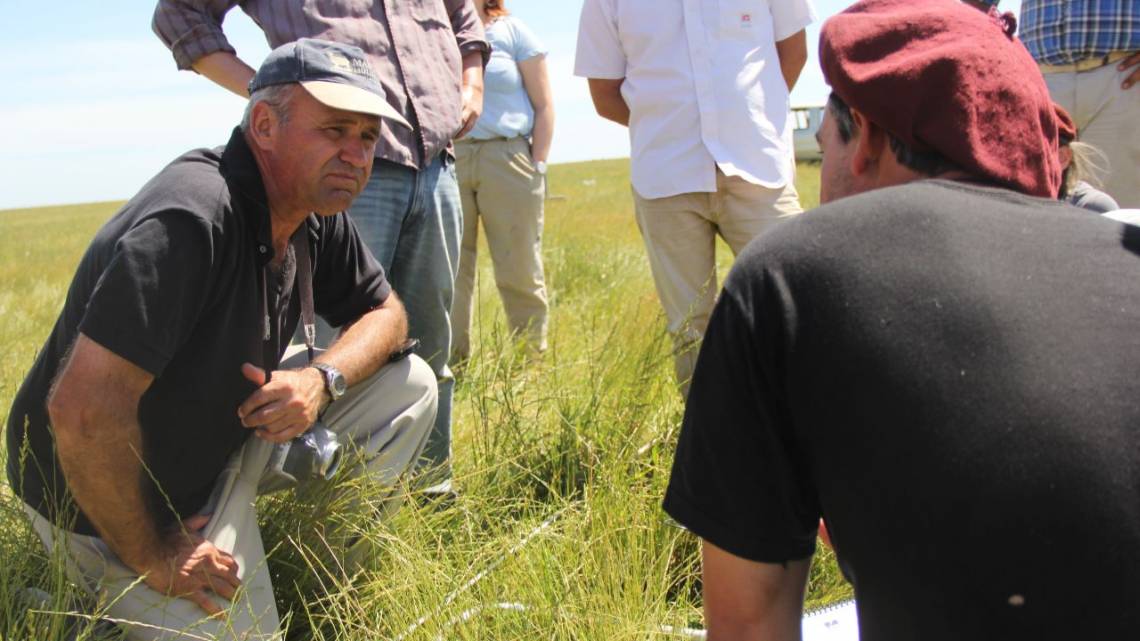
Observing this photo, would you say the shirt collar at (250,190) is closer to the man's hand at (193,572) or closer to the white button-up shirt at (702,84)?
the man's hand at (193,572)

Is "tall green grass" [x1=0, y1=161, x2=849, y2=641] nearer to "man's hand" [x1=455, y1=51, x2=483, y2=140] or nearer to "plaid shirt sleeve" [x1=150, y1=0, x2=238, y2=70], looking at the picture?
"man's hand" [x1=455, y1=51, x2=483, y2=140]

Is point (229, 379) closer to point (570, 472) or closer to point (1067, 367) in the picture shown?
point (570, 472)

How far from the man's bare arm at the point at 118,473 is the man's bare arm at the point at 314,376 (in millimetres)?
291

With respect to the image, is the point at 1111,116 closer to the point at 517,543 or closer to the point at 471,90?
the point at 471,90

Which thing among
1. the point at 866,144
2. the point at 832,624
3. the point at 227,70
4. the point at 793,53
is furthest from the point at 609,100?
the point at 866,144

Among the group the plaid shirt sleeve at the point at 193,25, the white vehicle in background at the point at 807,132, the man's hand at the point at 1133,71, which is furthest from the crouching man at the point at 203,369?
the white vehicle in background at the point at 807,132

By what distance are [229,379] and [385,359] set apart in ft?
1.83

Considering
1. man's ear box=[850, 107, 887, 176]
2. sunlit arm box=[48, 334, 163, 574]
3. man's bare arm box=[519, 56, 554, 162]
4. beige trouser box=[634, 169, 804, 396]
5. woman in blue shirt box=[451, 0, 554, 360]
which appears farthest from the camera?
man's bare arm box=[519, 56, 554, 162]

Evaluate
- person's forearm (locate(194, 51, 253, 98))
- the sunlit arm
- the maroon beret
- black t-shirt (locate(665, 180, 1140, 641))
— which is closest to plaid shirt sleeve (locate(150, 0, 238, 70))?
person's forearm (locate(194, 51, 253, 98))

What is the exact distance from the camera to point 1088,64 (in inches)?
172

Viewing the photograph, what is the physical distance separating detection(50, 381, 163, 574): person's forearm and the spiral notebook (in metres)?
1.43

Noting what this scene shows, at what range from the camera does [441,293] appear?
11.6ft

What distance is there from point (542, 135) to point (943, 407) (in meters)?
4.19

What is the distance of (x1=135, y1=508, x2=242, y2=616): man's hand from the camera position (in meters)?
2.36
